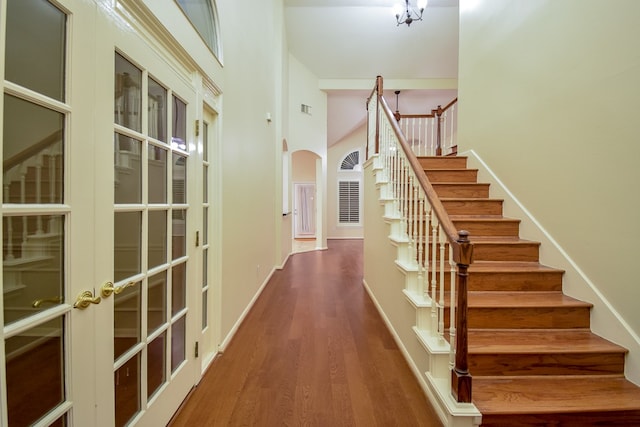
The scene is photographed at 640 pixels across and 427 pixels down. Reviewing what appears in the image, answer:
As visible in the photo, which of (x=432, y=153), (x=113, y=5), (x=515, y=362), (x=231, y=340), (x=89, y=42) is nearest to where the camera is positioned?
(x=89, y=42)

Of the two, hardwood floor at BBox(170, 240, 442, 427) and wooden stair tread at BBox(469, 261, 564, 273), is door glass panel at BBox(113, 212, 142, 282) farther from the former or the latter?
wooden stair tread at BBox(469, 261, 564, 273)

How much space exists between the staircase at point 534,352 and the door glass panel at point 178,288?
1.73 m

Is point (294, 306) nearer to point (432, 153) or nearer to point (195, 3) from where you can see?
point (195, 3)

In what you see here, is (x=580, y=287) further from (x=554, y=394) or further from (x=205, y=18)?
(x=205, y=18)

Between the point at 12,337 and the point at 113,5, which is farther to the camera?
the point at 113,5

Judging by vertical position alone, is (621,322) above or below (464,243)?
below

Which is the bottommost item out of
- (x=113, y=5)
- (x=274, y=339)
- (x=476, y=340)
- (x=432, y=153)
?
(x=274, y=339)

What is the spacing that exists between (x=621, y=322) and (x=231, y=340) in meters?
2.76

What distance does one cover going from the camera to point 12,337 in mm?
739

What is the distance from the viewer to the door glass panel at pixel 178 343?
1.51 m

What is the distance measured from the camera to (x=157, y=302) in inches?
53.6

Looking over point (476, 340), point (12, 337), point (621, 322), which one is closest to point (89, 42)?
point (12, 337)

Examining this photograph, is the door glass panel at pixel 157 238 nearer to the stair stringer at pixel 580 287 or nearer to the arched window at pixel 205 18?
the arched window at pixel 205 18

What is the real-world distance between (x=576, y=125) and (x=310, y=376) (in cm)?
269
